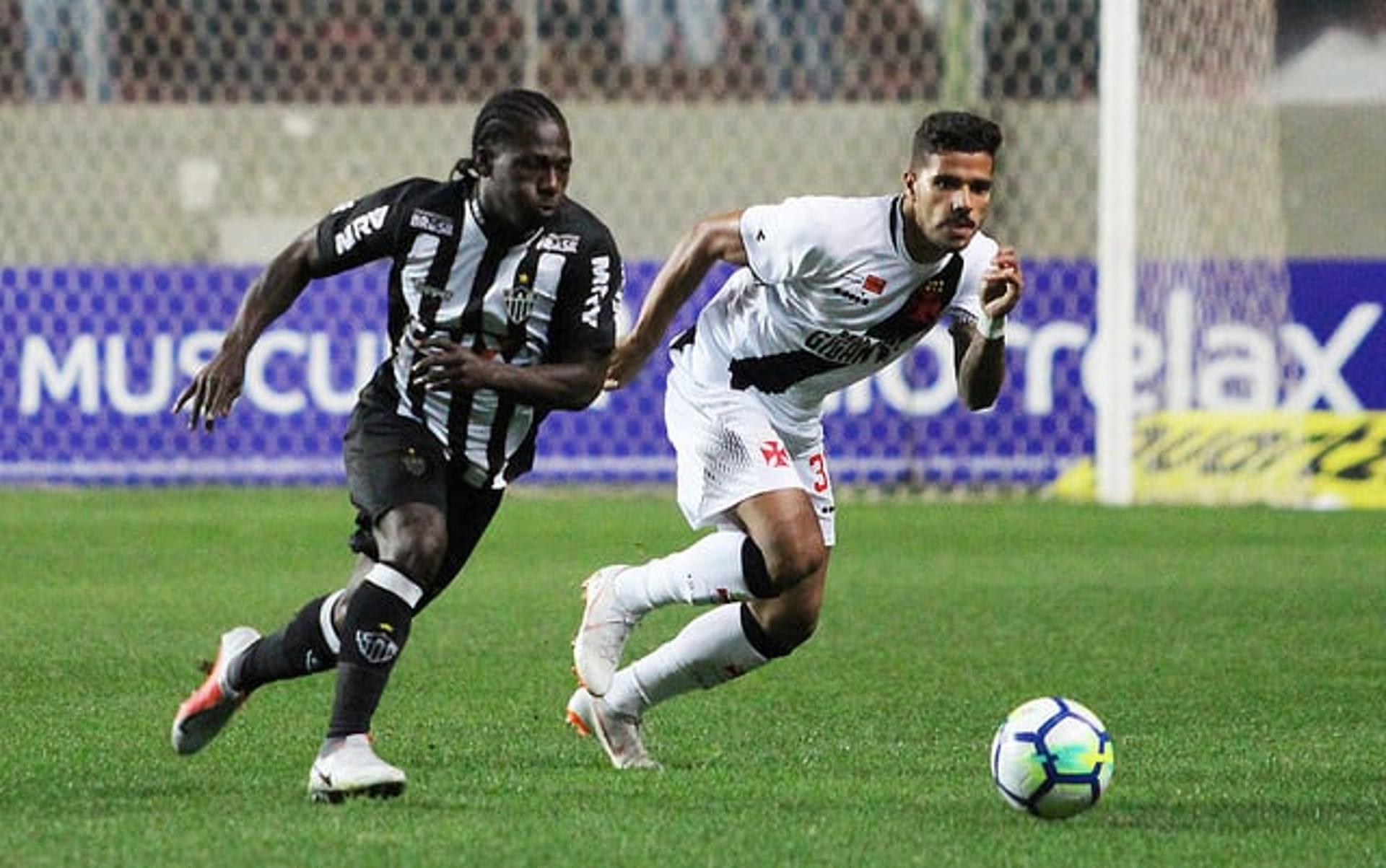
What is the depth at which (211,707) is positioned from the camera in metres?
6.14

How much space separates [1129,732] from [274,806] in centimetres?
250

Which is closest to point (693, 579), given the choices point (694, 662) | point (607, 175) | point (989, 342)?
point (694, 662)

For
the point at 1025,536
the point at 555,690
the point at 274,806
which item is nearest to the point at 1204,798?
the point at 274,806

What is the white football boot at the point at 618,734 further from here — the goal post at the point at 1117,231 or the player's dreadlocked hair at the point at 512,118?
the goal post at the point at 1117,231

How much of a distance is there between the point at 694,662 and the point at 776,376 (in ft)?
2.60

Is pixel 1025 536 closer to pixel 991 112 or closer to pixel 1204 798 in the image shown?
pixel 991 112

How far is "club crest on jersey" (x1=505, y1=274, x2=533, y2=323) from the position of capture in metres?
5.96

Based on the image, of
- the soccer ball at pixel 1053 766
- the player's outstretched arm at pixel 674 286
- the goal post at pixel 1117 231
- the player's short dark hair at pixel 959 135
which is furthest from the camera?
the goal post at pixel 1117 231

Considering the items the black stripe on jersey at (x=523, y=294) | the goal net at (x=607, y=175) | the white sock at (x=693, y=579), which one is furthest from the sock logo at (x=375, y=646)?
the goal net at (x=607, y=175)

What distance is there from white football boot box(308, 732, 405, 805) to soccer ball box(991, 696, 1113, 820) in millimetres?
1243

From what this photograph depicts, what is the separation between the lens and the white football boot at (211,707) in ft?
20.2

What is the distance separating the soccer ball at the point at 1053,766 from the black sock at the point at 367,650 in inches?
50.2

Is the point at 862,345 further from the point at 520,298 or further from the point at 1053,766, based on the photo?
the point at 1053,766

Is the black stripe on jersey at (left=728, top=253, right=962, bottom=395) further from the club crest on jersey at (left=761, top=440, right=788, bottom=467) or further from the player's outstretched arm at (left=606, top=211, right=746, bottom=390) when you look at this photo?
the player's outstretched arm at (left=606, top=211, right=746, bottom=390)
